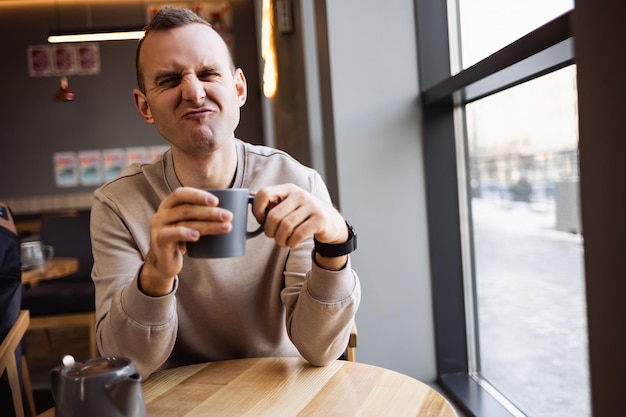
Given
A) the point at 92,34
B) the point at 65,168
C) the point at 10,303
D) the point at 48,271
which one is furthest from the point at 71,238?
the point at 65,168

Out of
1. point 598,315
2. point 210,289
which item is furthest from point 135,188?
point 598,315

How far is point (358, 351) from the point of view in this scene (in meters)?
2.38

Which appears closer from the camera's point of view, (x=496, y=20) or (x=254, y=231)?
(x=254, y=231)

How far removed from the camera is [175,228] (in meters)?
0.94

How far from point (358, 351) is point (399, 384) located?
132 centimetres

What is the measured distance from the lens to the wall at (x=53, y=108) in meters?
7.68

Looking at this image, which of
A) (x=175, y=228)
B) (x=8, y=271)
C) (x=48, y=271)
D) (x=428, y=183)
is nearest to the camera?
(x=175, y=228)

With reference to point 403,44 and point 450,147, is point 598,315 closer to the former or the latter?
point 450,147

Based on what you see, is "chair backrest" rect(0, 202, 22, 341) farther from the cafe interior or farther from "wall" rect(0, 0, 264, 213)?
"wall" rect(0, 0, 264, 213)

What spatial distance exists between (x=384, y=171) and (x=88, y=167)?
20.3 feet

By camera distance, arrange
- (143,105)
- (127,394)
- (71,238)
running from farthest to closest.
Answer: (71,238)
(143,105)
(127,394)

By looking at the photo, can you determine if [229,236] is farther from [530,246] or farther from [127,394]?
[530,246]

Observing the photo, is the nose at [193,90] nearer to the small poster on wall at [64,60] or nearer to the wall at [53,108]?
the wall at [53,108]

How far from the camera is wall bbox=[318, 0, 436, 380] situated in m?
2.33
